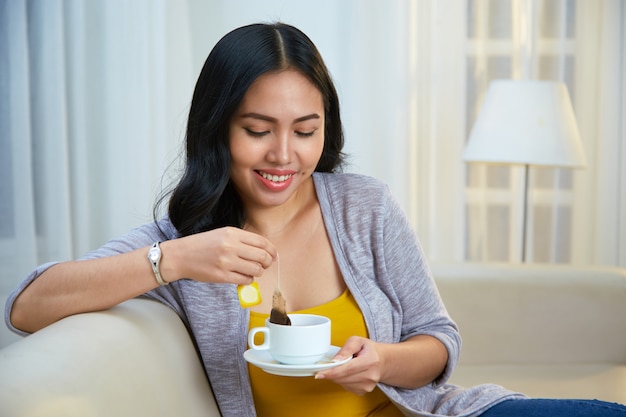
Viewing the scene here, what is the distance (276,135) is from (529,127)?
1.66 metres

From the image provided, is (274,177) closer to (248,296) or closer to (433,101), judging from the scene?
(248,296)

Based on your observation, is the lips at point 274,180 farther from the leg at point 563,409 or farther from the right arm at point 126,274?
the leg at point 563,409

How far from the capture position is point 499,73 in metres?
3.64

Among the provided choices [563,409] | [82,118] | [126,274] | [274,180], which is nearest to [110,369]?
[126,274]

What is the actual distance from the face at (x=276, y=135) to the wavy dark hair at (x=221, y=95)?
0.06ft

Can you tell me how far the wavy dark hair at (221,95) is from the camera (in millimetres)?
1518

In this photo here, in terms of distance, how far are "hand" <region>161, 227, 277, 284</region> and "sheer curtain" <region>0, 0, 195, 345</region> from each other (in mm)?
1442

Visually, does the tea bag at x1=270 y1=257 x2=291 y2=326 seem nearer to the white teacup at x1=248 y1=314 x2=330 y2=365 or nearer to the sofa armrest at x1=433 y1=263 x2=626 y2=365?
the white teacup at x1=248 y1=314 x2=330 y2=365

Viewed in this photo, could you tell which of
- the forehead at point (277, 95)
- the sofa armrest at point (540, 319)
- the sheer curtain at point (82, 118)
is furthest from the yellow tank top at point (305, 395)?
the sheer curtain at point (82, 118)

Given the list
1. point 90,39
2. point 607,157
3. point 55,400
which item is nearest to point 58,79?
point 90,39

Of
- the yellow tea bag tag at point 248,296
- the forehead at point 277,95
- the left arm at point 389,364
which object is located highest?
the forehead at point 277,95

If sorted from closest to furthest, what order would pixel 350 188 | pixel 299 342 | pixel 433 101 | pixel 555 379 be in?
pixel 299 342, pixel 350 188, pixel 555 379, pixel 433 101

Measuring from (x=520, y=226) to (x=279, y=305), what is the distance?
8.13ft

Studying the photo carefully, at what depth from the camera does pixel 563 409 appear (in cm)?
144
